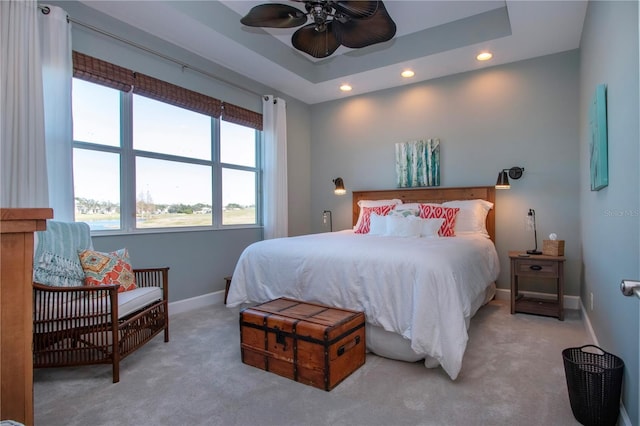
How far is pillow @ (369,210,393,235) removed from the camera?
3.81 m

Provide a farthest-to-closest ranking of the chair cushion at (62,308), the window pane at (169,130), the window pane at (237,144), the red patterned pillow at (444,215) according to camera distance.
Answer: the window pane at (237,144) < the red patterned pillow at (444,215) < the window pane at (169,130) < the chair cushion at (62,308)

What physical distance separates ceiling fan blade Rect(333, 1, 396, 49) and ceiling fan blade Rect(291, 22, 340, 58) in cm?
6

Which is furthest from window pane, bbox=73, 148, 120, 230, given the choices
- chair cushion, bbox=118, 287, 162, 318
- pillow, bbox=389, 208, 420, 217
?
pillow, bbox=389, 208, 420, 217

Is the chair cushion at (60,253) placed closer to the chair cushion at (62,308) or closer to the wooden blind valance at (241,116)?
the chair cushion at (62,308)

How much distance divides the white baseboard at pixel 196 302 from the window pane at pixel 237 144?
1.60 meters

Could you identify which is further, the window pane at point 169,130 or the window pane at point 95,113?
the window pane at point 169,130

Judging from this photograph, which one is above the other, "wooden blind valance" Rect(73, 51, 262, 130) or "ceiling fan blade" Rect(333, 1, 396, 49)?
"ceiling fan blade" Rect(333, 1, 396, 49)

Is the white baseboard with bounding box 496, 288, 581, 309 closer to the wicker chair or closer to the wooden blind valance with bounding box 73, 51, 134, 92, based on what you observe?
the wicker chair

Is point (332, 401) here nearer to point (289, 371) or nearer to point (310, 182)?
point (289, 371)

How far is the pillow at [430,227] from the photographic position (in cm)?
354

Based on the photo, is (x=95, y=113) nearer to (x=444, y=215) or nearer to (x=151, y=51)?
(x=151, y=51)

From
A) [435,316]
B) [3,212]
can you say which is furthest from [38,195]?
[435,316]

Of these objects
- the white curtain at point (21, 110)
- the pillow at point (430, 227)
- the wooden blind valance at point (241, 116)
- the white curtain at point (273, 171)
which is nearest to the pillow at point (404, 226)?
the pillow at point (430, 227)

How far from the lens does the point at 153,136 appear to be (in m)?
3.51
